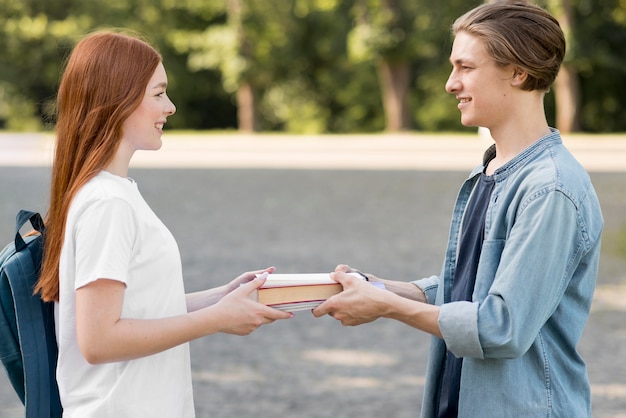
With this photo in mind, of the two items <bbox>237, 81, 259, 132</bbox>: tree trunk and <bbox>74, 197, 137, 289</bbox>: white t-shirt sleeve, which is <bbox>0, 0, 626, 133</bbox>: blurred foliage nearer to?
<bbox>237, 81, 259, 132</bbox>: tree trunk

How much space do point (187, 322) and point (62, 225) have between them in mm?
356

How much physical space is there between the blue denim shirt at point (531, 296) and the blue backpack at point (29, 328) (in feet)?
2.96

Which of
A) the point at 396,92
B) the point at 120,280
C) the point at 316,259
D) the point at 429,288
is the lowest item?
the point at 396,92

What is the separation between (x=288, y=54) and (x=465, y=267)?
131ft

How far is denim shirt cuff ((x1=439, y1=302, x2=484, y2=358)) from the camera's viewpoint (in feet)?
7.06

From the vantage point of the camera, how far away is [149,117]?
7.33ft

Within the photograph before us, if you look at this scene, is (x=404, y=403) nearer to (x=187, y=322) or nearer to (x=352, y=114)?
(x=187, y=322)

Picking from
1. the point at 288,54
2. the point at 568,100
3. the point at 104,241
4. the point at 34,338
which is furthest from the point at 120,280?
the point at 288,54

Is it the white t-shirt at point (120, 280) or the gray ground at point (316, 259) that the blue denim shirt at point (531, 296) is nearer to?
the white t-shirt at point (120, 280)

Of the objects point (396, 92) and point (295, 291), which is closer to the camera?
point (295, 291)

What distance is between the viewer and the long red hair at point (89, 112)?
2.18 meters

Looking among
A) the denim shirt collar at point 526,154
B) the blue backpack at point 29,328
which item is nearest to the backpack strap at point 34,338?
the blue backpack at point 29,328

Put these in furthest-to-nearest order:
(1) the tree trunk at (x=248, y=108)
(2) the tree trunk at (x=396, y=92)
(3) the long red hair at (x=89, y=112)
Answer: (1) the tree trunk at (x=248, y=108)
(2) the tree trunk at (x=396, y=92)
(3) the long red hair at (x=89, y=112)

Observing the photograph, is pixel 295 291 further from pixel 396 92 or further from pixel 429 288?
pixel 396 92
